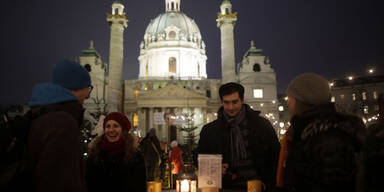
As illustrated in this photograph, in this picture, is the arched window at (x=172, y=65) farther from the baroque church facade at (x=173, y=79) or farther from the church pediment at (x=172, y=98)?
the church pediment at (x=172, y=98)

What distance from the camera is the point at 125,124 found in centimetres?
484

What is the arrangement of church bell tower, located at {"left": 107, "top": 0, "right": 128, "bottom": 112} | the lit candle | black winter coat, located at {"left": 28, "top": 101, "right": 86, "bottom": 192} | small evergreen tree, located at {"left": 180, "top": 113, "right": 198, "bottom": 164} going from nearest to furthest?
black winter coat, located at {"left": 28, "top": 101, "right": 86, "bottom": 192}
the lit candle
small evergreen tree, located at {"left": 180, "top": 113, "right": 198, "bottom": 164}
church bell tower, located at {"left": 107, "top": 0, "right": 128, "bottom": 112}

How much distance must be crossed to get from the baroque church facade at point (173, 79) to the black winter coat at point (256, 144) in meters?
34.3

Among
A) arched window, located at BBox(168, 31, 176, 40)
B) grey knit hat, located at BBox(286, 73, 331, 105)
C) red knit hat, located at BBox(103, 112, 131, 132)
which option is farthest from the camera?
arched window, located at BBox(168, 31, 176, 40)

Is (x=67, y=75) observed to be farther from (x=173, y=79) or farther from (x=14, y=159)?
(x=173, y=79)

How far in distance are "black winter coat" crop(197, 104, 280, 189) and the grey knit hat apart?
58.4 inches

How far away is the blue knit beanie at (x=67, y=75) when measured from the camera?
3.18 metres

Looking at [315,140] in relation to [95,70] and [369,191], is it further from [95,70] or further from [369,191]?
[95,70]

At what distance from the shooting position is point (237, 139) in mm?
4543

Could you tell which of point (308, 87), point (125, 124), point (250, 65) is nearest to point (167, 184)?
point (125, 124)

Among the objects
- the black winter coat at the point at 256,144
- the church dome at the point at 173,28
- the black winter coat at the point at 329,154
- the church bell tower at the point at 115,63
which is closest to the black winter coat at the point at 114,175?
the black winter coat at the point at 256,144

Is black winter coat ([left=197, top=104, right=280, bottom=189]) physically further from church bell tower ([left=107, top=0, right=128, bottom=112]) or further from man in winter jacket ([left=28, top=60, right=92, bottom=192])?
church bell tower ([left=107, top=0, right=128, bottom=112])

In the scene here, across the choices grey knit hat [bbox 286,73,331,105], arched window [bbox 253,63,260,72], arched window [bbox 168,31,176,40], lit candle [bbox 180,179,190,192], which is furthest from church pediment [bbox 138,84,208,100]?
grey knit hat [bbox 286,73,331,105]

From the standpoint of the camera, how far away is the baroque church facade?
44.5m
